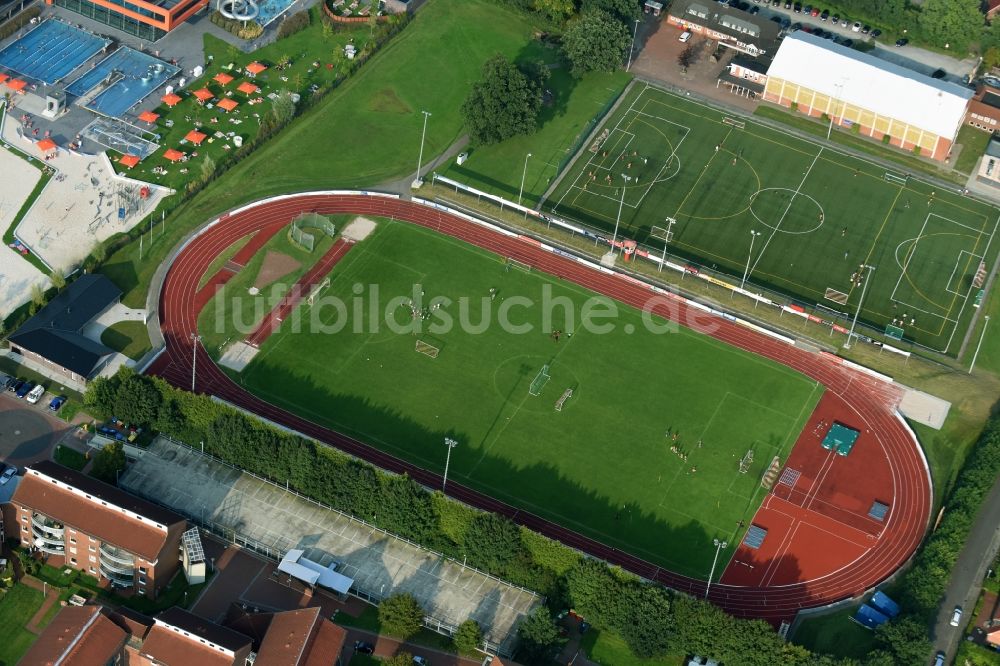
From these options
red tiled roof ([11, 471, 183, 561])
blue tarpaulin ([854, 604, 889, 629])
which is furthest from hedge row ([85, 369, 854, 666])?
red tiled roof ([11, 471, 183, 561])

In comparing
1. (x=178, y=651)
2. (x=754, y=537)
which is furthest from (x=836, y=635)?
(x=178, y=651)

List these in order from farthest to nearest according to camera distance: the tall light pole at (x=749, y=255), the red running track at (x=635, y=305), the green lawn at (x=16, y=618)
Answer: the tall light pole at (x=749, y=255) < the red running track at (x=635, y=305) < the green lawn at (x=16, y=618)

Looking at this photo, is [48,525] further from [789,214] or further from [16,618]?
[789,214]

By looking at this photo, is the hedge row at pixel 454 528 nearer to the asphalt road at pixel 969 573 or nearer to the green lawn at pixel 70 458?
the green lawn at pixel 70 458

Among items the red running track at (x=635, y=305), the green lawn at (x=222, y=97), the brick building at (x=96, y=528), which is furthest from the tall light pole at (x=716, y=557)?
the green lawn at (x=222, y=97)

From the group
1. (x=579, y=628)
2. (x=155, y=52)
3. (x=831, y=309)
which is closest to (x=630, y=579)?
(x=579, y=628)

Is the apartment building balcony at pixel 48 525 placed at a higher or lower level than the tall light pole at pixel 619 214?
lower
